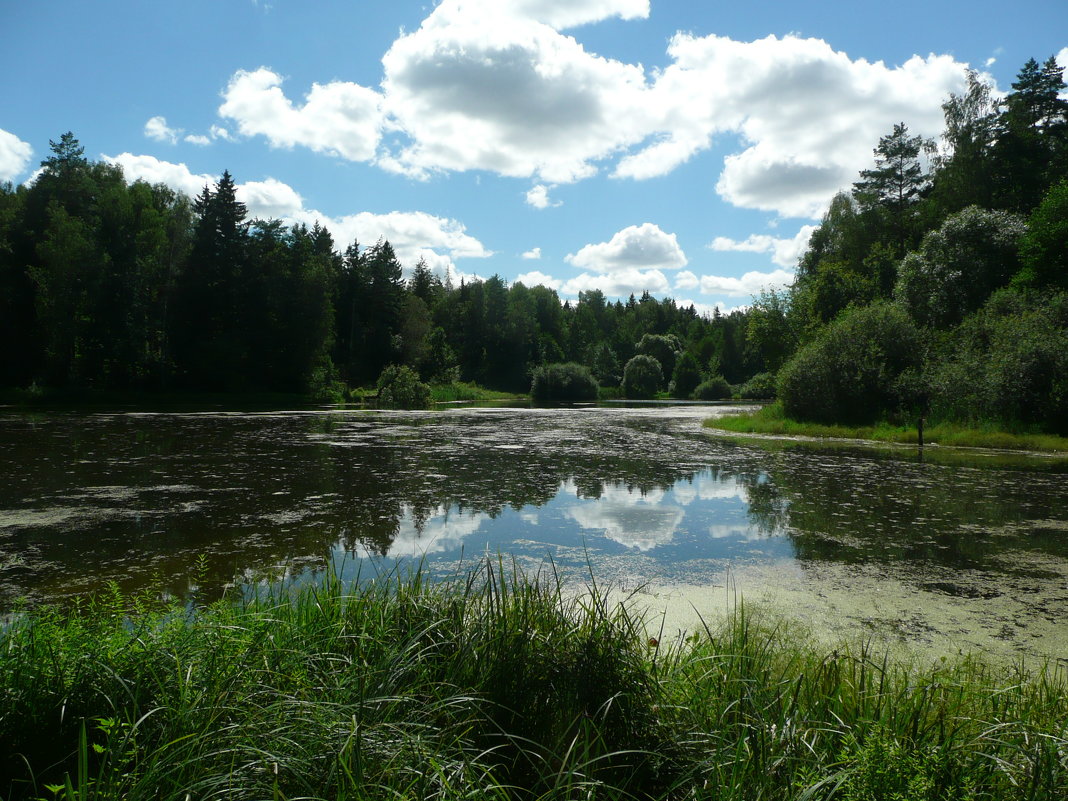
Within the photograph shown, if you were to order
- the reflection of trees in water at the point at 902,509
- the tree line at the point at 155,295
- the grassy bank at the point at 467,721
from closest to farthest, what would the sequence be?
the grassy bank at the point at 467,721, the reflection of trees in water at the point at 902,509, the tree line at the point at 155,295

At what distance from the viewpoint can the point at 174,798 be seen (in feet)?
5.85

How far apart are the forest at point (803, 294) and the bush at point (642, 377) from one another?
49.1ft

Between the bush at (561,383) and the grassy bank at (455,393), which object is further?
the bush at (561,383)

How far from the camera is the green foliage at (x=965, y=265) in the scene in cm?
2408

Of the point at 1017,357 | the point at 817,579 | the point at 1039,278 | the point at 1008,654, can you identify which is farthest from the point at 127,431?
the point at 1039,278

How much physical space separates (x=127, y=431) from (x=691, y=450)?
16414 mm

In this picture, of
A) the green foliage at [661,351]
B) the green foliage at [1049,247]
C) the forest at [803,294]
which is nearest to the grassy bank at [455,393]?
the forest at [803,294]

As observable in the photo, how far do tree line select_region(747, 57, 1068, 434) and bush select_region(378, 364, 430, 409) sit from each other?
68.0 feet

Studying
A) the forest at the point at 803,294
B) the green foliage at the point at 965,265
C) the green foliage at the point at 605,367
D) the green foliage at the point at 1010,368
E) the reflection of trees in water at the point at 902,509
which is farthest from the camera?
the green foliage at the point at 605,367

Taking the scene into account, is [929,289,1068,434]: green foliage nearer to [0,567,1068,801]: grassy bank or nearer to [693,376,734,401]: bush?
[0,567,1068,801]: grassy bank

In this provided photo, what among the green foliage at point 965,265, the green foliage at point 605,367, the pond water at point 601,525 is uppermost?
the green foliage at point 965,265

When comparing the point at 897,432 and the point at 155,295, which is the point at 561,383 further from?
the point at 897,432

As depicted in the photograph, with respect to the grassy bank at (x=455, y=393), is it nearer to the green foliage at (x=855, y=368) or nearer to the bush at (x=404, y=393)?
the bush at (x=404, y=393)

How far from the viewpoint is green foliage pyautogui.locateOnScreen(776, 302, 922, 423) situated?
20.6m
